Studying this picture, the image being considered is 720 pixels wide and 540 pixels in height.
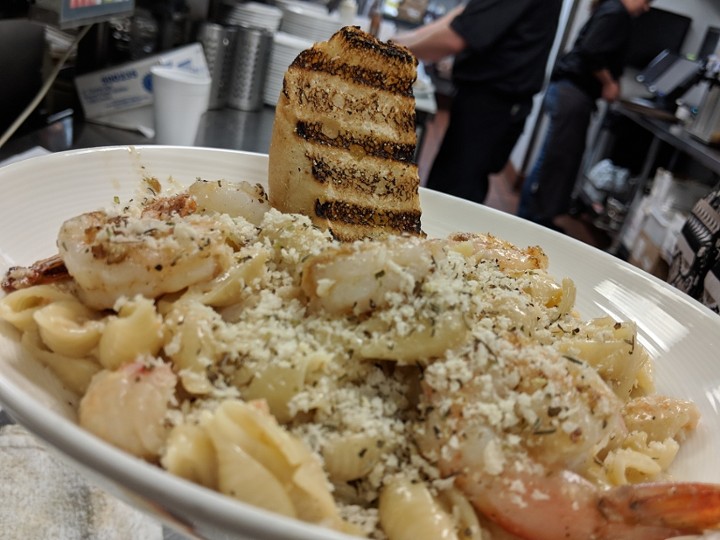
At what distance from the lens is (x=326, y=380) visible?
76 centimetres

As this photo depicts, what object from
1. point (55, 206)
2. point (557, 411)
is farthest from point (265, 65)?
point (557, 411)

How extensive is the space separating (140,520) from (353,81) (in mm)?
820

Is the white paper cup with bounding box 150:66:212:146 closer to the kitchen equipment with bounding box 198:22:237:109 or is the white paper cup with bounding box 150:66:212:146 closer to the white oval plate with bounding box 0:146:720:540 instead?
the kitchen equipment with bounding box 198:22:237:109

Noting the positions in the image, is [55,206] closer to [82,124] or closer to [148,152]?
[148,152]

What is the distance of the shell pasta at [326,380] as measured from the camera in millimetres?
657

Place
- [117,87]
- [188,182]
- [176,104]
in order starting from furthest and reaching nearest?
[117,87] → [176,104] → [188,182]

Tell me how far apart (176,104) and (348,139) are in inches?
53.6

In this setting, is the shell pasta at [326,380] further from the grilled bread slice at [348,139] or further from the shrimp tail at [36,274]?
the grilled bread slice at [348,139]

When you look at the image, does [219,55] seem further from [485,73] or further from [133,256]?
[133,256]

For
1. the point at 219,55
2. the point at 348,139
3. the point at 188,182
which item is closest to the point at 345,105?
the point at 348,139

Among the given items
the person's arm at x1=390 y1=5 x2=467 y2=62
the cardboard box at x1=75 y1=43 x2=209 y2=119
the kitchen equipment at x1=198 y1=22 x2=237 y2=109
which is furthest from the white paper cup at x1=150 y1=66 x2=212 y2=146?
the person's arm at x1=390 y1=5 x2=467 y2=62

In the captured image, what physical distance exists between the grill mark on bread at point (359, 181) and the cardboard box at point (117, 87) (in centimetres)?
161

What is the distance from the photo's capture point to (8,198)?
93 cm

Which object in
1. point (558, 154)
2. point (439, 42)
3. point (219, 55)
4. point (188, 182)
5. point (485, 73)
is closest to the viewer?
point (188, 182)
